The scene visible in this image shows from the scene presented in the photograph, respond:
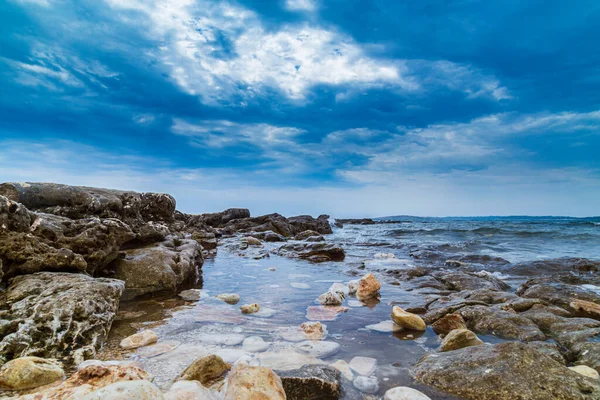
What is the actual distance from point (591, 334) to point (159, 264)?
740 cm

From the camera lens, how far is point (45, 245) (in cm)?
493

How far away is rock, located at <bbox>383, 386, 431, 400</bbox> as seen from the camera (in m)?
2.72

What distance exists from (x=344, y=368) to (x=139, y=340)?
258 cm

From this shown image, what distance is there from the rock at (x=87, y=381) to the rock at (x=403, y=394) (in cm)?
206

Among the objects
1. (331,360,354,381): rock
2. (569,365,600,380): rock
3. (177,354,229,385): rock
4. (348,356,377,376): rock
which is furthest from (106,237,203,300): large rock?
(569,365,600,380): rock

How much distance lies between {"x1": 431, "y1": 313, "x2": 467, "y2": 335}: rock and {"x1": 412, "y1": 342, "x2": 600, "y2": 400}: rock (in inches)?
47.5

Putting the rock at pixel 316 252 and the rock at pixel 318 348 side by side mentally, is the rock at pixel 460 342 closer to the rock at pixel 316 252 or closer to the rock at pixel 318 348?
the rock at pixel 318 348

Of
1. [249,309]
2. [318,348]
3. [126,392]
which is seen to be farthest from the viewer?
[249,309]

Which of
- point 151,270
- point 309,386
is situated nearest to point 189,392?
point 309,386

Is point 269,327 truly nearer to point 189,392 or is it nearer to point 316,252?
point 189,392

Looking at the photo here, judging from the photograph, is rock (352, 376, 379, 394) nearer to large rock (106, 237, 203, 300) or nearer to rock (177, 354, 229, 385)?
rock (177, 354, 229, 385)

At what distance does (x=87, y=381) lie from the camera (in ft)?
7.77

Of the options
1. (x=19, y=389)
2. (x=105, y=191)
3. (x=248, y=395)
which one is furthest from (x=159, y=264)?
(x=248, y=395)

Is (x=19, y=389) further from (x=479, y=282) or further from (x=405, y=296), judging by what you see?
(x=479, y=282)
